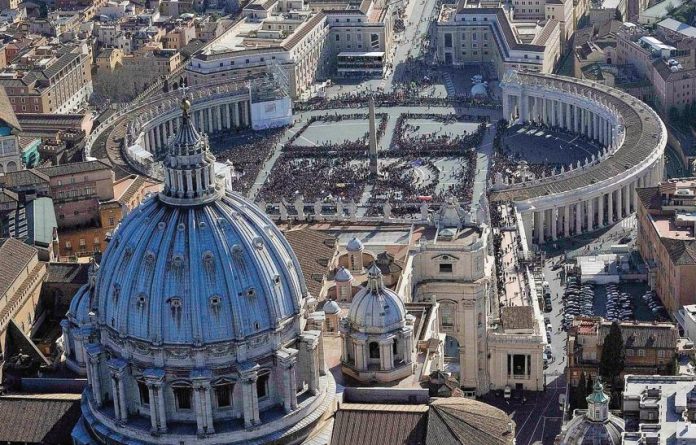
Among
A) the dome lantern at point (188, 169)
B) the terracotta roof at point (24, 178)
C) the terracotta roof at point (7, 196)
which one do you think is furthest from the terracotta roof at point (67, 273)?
the dome lantern at point (188, 169)

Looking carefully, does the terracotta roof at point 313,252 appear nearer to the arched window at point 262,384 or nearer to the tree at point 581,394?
the tree at point 581,394

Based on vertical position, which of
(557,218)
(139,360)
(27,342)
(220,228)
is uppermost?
(220,228)

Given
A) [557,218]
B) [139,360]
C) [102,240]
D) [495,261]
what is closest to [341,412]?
[139,360]

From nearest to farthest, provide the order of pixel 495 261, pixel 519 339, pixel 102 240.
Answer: pixel 519 339, pixel 495 261, pixel 102 240

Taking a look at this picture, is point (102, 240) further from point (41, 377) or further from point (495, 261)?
point (41, 377)

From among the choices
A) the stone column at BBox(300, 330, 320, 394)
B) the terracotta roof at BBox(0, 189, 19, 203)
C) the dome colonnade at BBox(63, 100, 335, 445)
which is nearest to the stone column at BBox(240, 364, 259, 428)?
the dome colonnade at BBox(63, 100, 335, 445)

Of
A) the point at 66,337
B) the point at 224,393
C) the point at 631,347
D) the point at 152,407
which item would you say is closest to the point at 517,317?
the point at 631,347
